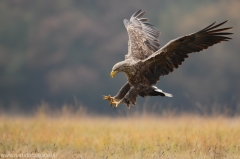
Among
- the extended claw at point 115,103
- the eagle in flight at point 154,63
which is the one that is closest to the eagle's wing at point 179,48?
the eagle in flight at point 154,63

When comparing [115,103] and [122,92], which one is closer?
[115,103]

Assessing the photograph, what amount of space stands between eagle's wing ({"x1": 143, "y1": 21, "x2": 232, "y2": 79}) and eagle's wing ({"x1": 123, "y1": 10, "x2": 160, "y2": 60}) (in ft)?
2.03

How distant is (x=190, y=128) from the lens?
11.3 m

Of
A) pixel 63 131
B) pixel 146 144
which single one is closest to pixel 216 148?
pixel 146 144

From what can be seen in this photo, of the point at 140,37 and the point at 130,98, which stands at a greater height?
the point at 140,37

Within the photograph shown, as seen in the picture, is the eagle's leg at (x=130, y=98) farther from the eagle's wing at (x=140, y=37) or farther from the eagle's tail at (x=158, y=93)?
the eagle's wing at (x=140, y=37)

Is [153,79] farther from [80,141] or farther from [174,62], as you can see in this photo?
[80,141]

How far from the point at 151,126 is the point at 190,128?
0.92 m

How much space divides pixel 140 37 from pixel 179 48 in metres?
1.79

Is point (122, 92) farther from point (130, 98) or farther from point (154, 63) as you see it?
point (154, 63)

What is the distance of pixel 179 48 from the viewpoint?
337 inches

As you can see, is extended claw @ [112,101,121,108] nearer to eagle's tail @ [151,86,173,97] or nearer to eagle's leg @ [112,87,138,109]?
eagle's leg @ [112,87,138,109]

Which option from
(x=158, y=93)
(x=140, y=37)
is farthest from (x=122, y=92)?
(x=140, y=37)

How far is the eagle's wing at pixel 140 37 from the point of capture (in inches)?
381
